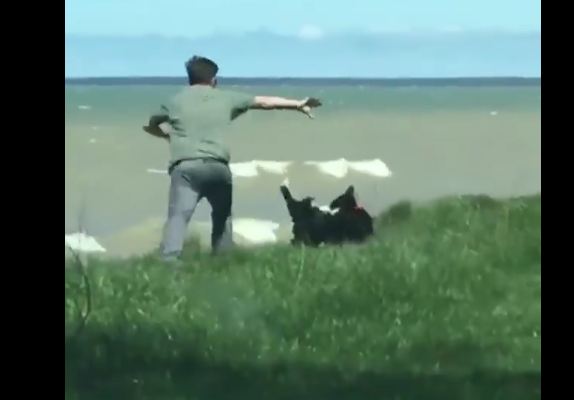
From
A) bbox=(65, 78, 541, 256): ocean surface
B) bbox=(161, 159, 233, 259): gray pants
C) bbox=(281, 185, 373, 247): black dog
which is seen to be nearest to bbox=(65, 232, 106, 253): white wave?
bbox=(65, 78, 541, 256): ocean surface

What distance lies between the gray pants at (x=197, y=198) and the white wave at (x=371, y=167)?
0.74 ft

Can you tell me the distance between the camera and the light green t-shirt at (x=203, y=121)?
291 cm

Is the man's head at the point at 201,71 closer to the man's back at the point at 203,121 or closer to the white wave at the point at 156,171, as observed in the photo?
the man's back at the point at 203,121

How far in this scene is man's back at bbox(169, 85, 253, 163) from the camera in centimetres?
291

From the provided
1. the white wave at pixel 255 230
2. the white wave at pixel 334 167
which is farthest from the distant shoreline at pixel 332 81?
the white wave at pixel 255 230

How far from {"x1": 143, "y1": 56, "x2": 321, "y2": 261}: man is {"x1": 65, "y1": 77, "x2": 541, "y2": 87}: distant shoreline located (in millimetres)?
27

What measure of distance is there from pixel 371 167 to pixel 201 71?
1.14 ft

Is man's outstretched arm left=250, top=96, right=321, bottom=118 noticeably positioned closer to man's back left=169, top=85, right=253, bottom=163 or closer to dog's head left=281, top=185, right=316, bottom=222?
man's back left=169, top=85, right=253, bottom=163

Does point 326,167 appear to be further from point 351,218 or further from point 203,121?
point 203,121

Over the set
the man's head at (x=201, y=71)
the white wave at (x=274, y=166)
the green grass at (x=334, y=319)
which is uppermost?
the man's head at (x=201, y=71)
